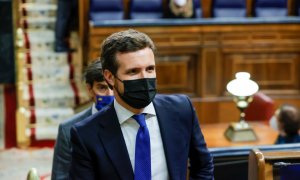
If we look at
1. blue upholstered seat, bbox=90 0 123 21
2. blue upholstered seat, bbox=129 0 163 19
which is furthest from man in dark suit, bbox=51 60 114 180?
blue upholstered seat, bbox=129 0 163 19

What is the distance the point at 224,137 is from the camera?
414cm

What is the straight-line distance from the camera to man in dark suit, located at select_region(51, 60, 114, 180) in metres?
2.46

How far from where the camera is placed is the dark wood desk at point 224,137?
399 cm

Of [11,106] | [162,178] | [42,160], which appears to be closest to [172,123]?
[162,178]

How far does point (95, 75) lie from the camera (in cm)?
252

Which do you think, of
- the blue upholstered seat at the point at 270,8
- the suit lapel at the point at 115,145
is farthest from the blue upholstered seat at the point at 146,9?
the suit lapel at the point at 115,145

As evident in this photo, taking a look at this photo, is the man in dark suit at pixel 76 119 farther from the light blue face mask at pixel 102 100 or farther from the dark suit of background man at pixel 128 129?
the dark suit of background man at pixel 128 129

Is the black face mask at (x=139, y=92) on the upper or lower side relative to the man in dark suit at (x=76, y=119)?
upper

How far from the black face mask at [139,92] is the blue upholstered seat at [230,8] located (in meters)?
5.29

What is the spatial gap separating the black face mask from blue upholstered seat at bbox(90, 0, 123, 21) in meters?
4.82

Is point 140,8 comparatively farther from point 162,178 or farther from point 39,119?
point 162,178

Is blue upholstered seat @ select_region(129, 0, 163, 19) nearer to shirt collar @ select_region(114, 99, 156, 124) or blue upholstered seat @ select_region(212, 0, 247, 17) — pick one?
blue upholstered seat @ select_region(212, 0, 247, 17)

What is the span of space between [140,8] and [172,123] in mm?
5009

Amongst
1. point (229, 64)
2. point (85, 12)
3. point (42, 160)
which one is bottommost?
point (42, 160)
